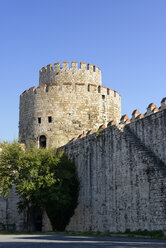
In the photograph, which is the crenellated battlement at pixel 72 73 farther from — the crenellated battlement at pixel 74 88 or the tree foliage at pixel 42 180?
the tree foliage at pixel 42 180

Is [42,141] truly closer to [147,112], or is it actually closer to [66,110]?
[66,110]

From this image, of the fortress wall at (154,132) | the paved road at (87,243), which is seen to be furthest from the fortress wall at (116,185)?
the paved road at (87,243)

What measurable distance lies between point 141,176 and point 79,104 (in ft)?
44.9

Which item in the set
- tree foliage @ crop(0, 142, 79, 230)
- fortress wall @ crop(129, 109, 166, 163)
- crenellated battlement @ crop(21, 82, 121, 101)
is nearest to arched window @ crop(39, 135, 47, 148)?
crenellated battlement @ crop(21, 82, 121, 101)

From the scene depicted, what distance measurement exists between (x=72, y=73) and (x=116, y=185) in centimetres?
1521

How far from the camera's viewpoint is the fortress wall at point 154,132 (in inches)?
742

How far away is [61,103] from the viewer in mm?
31609

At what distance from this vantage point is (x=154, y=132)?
19.6 metres

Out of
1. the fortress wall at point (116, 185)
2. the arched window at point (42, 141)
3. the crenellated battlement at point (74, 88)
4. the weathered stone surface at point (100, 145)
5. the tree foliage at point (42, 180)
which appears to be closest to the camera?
the fortress wall at point (116, 185)

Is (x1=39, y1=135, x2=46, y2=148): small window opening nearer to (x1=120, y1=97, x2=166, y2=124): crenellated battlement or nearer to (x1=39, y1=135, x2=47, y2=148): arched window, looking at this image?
(x1=39, y1=135, x2=47, y2=148): arched window

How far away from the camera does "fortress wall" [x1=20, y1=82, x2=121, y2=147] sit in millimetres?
31047

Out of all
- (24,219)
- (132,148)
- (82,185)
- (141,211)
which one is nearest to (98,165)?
(82,185)

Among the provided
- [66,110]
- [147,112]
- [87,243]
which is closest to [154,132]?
[147,112]

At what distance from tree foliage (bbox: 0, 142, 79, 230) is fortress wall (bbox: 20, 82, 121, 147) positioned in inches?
194
